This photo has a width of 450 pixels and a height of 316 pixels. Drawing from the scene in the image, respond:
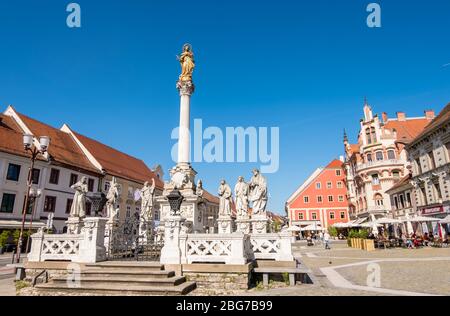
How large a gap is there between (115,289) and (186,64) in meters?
15.5

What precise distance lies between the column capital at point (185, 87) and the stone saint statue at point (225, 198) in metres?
6.47

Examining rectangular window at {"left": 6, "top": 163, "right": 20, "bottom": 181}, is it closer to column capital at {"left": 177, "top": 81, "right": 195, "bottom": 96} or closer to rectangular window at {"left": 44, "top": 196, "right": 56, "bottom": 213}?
rectangular window at {"left": 44, "top": 196, "right": 56, "bottom": 213}

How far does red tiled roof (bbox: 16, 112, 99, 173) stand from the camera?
3238 centimetres

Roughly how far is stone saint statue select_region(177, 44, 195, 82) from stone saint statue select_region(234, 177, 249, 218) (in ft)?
26.2

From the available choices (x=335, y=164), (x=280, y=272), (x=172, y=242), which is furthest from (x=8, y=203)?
(x=335, y=164)

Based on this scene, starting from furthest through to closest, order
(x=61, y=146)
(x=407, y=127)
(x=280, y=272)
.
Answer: (x=407, y=127)
(x=61, y=146)
(x=280, y=272)

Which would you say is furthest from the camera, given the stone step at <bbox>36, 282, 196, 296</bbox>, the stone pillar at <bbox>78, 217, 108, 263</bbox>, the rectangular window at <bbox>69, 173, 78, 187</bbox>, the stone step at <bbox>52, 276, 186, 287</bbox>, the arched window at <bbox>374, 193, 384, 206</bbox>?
the arched window at <bbox>374, 193, 384, 206</bbox>

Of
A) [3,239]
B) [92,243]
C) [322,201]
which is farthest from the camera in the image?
[322,201]

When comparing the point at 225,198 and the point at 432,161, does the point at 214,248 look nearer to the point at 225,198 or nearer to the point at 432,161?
the point at 225,198

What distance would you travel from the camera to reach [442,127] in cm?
2661

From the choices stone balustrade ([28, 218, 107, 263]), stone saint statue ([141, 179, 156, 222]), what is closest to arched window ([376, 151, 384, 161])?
stone saint statue ([141, 179, 156, 222])

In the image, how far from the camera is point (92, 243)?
9938 millimetres

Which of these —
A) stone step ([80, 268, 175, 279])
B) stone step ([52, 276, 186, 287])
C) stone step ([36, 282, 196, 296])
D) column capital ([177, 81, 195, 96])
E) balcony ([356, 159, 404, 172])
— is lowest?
stone step ([36, 282, 196, 296])

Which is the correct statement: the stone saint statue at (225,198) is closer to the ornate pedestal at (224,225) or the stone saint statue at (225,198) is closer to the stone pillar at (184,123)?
the ornate pedestal at (224,225)
